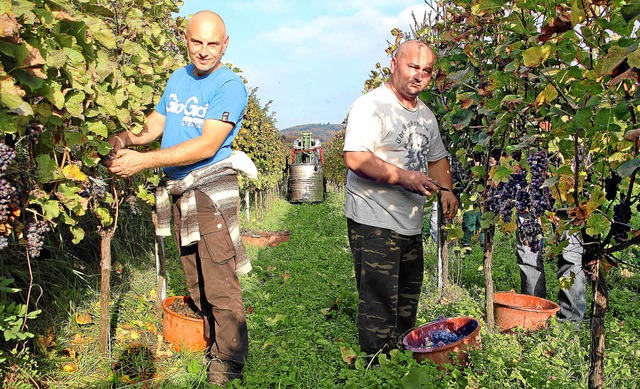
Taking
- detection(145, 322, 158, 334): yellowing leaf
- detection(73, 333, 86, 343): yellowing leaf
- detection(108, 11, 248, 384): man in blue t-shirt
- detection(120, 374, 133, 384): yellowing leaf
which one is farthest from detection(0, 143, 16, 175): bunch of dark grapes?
detection(145, 322, 158, 334): yellowing leaf

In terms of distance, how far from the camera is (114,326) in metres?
4.09

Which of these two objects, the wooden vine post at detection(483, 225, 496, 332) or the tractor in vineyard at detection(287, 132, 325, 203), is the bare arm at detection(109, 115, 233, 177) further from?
the tractor in vineyard at detection(287, 132, 325, 203)

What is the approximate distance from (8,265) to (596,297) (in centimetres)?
347

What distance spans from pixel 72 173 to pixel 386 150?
68.0 inches

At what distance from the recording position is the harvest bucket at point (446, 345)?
10.5 feet

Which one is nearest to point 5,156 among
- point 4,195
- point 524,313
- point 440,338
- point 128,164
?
point 4,195

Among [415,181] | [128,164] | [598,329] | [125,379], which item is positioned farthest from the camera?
[125,379]

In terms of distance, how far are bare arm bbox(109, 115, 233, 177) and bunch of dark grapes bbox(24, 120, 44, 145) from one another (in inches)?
16.8

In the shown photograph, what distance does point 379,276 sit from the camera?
10.3 ft

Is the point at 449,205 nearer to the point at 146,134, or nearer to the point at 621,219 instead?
the point at 621,219

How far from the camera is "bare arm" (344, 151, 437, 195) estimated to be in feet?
9.69

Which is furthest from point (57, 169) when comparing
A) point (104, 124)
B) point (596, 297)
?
point (596, 297)

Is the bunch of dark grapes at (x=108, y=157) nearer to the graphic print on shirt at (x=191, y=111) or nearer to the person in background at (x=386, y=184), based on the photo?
the graphic print on shirt at (x=191, y=111)

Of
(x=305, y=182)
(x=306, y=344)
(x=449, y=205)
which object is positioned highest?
(x=449, y=205)
